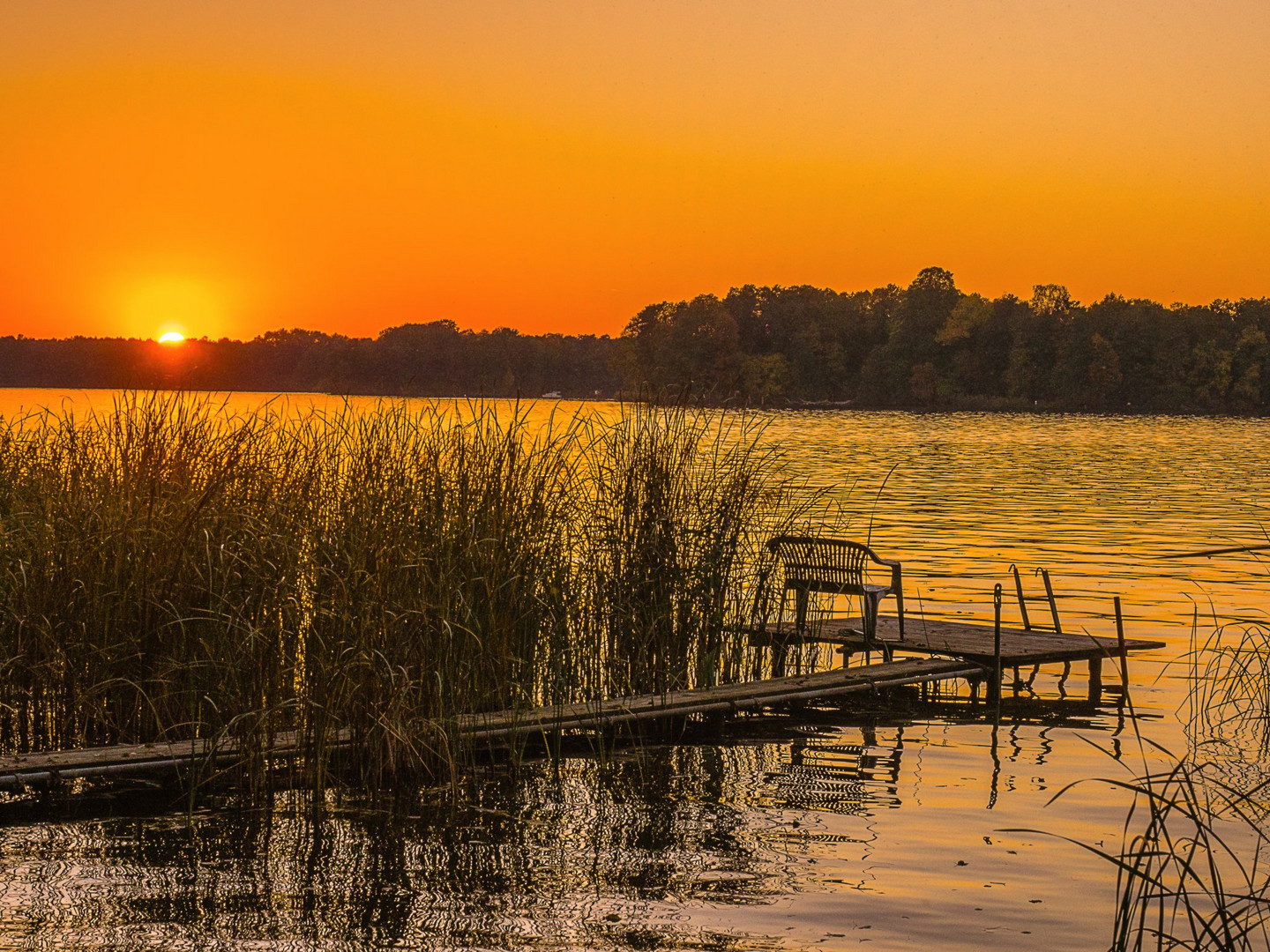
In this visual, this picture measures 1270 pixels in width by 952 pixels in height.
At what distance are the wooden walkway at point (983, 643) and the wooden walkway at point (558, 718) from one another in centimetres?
29

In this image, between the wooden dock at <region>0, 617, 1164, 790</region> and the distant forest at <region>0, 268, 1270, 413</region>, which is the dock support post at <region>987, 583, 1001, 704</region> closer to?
the wooden dock at <region>0, 617, 1164, 790</region>

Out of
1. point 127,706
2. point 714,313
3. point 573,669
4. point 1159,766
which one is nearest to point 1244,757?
point 1159,766

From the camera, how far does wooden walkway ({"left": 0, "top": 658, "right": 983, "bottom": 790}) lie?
8.25 m

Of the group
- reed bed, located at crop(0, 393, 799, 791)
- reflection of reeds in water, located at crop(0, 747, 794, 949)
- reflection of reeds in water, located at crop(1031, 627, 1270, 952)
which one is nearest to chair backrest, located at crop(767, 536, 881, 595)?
reed bed, located at crop(0, 393, 799, 791)

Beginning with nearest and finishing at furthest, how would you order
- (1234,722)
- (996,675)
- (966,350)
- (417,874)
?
1. (417,874)
2. (1234,722)
3. (996,675)
4. (966,350)

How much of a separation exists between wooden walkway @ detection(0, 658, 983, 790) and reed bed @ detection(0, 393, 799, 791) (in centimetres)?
16

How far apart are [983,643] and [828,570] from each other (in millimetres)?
1738

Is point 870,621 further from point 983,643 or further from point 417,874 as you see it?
point 417,874

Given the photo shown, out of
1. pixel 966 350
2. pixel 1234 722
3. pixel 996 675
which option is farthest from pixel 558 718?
pixel 966 350

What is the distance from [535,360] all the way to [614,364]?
84.0 feet

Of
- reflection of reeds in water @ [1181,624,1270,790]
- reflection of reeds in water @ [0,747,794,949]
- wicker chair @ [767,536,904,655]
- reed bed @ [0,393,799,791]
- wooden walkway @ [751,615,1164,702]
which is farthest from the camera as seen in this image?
wooden walkway @ [751,615,1164,702]

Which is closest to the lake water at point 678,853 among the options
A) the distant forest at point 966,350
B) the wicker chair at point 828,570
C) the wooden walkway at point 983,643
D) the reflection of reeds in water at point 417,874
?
the reflection of reeds in water at point 417,874

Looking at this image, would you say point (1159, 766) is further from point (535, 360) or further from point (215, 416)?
point (535, 360)

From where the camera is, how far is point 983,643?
13344 millimetres
